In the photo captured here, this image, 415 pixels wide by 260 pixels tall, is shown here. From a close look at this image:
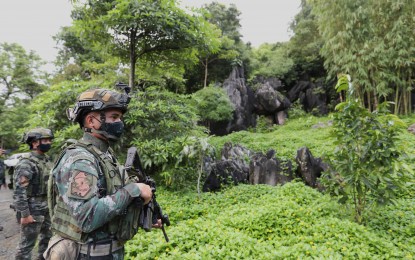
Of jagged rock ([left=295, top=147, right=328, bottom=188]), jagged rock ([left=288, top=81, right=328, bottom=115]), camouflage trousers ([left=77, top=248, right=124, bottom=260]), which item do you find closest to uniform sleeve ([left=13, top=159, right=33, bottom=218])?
camouflage trousers ([left=77, top=248, right=124, bottom=260])

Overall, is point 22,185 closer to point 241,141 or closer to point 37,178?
point 37,178

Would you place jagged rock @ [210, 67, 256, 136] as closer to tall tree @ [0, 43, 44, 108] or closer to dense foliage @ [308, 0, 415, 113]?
dense foliage @ [308, 0, 415, 113]

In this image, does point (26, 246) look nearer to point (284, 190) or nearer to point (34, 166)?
point (34, 166)

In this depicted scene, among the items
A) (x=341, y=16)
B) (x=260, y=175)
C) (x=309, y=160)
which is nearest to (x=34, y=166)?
(x=260, y=175)

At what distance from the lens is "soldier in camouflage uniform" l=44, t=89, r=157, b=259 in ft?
5.04

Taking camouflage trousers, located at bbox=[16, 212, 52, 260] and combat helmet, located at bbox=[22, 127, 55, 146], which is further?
combat helmet, located at bbox=[22, 127, 55, 146]

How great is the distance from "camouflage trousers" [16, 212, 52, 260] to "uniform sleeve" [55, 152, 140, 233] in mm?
2669

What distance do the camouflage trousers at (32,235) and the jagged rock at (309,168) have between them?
5.69 meters

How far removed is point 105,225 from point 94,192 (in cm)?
36

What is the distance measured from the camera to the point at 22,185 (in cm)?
361

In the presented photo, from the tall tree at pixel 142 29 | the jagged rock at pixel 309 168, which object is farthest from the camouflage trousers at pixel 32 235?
the jagged rock at pixel 309 168

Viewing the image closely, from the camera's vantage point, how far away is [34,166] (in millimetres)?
3789

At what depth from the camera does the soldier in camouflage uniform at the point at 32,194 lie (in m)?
3.50

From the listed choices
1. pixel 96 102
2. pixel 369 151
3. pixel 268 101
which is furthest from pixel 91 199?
pixel 268 101
